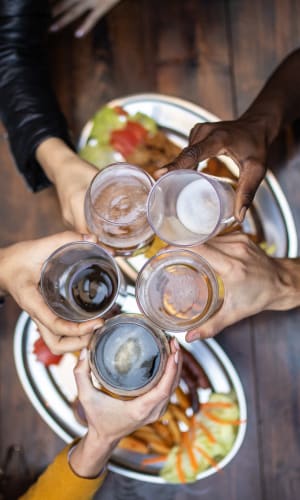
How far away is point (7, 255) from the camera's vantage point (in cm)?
91

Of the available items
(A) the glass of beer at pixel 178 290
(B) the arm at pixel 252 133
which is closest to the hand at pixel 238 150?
(B) the arm at pixel 252 133

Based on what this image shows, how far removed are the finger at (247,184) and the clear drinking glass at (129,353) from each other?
228 mm

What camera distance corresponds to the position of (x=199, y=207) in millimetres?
798

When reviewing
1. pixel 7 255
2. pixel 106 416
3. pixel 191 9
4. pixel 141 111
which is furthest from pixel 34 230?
pixel 191 9

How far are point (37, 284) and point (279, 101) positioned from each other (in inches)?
21.5

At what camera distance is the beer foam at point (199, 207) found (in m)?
0.79

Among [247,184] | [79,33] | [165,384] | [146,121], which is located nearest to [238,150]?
[247,184]

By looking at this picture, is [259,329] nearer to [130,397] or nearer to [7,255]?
[130,397]

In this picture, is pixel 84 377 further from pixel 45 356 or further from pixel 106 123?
pixel 106 123

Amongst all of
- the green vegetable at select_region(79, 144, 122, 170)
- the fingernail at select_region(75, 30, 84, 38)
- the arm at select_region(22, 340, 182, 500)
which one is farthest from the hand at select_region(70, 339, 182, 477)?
the fingernail at select_region(75, 30, 84, 38)

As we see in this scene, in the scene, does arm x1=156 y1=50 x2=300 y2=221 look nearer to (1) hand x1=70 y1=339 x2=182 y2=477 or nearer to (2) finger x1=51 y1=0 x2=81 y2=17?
(1) hand x1=70 y1=339 x2=182 y2=477

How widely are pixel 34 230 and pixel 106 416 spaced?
44 cm

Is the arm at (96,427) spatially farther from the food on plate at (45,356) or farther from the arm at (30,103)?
the arm at (30,103)

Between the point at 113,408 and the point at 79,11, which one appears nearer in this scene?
the point at 113,408
